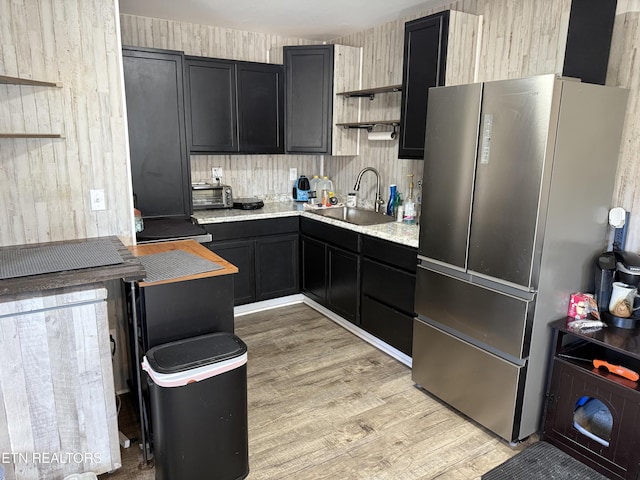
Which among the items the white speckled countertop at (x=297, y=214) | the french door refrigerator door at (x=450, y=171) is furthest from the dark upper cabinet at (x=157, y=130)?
the french door refrigerator door at (x=450, y=171)

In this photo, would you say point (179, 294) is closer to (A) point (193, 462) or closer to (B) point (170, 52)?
(A) point (193, 462)

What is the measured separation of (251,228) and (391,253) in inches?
53.3

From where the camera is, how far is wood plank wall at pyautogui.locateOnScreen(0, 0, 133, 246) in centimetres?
209

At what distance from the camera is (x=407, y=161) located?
3539 millimetres

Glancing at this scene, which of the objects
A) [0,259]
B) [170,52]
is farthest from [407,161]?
[0,259]

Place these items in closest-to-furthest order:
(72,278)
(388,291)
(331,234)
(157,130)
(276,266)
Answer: (72,278) → (388,291) → (157,130) → (331,234) → (276,266)

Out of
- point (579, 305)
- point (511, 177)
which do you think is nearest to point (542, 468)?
point (579, 305)

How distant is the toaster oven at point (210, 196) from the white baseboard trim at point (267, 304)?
946mm

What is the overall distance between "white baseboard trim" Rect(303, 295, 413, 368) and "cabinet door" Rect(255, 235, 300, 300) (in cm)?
27

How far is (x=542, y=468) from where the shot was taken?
5.72 ft

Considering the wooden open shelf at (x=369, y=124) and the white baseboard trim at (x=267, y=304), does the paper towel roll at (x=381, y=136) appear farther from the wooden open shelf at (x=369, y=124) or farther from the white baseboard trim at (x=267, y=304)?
the white baseboard trim at (x=267, y=304)

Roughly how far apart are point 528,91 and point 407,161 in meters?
1.65

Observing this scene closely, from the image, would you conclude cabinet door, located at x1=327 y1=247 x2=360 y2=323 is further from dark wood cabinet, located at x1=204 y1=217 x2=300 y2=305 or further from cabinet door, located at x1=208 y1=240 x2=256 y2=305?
cabinet door, located at x1=208 y1=240 x2=256 y2=305

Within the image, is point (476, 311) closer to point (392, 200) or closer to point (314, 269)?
point (392, 200)
